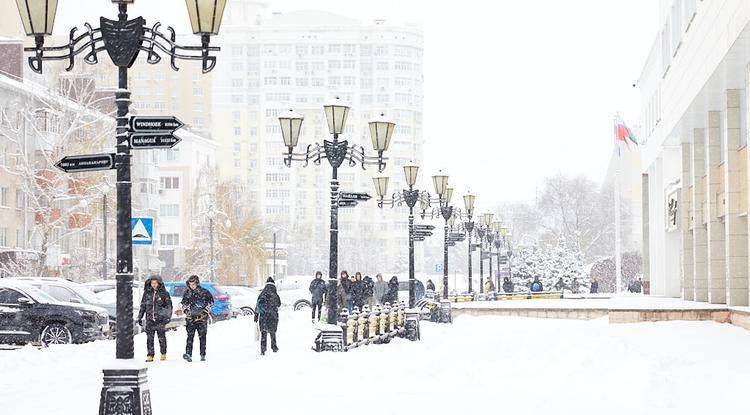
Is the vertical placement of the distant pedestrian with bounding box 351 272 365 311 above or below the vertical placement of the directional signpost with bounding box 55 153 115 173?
below

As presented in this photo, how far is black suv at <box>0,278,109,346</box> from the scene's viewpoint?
2581 centimetres

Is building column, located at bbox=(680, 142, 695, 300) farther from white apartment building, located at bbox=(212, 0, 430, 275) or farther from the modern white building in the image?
white apartment building, located at bbox=(212, 0, 430, 275)

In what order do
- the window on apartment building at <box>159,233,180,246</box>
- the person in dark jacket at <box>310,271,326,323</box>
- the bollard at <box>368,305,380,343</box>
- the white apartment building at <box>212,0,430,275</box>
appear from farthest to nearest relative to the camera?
the white apartment building at <box>212,0,430,275</box> < the window on apartment building at <box>159,233,180,246</box> < the person in dark jacket at <box>310,271,326,323</box> < the bollard at <box>368,305,380,343</box>

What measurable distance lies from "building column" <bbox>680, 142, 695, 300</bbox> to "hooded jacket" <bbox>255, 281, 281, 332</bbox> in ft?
67.4

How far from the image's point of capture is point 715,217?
34031 millimetres

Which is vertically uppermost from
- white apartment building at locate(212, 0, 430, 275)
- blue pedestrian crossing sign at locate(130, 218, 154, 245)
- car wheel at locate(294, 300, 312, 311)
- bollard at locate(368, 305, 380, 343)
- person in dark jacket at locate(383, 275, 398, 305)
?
white apartment building at locate(212, 0, 430, 275)

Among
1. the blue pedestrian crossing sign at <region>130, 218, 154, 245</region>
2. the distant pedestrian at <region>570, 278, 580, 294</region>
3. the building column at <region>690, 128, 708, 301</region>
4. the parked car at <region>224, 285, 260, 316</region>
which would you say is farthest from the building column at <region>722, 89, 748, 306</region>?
the distant pedestrian at <region>570, 278, 580, 294</region>

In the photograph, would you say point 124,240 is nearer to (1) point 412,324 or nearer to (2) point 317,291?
(1) point 412,324

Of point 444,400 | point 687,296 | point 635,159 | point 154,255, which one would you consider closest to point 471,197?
point 687,296

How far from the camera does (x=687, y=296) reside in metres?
42.6

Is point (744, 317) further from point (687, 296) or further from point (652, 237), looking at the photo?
point (652, 237)

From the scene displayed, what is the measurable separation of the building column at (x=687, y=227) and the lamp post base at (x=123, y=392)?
105 ft

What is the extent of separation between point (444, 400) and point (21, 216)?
50.5 meters

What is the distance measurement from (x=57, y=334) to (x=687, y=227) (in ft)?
75.1
